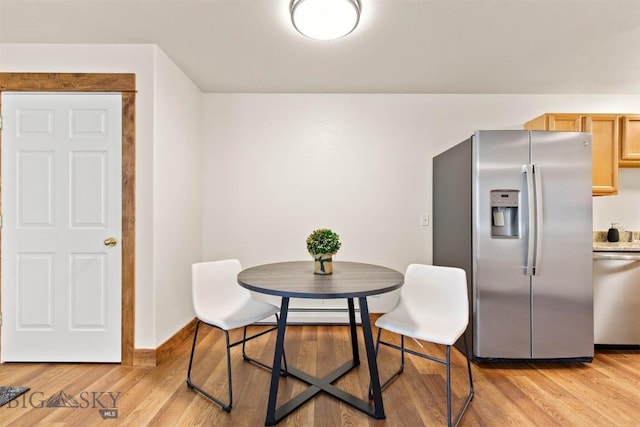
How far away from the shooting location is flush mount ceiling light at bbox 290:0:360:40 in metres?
1.70

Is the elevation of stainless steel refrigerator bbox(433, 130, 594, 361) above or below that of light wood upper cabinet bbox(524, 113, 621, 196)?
below

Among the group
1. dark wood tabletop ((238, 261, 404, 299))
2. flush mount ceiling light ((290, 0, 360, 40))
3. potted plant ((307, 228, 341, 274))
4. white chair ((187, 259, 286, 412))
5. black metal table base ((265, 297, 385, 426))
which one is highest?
flush mount ceiling light ((290, 0, 360, 40))

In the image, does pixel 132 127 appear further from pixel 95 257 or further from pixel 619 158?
pixel 619 158

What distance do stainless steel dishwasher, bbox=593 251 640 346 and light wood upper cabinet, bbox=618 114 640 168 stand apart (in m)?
0.93

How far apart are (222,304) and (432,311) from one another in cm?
146

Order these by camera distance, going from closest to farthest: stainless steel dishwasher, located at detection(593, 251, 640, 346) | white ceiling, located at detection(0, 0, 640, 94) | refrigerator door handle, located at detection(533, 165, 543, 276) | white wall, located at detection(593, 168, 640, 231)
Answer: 1. white ceiling, located at detection(0, 0, 640, 94)
2. refrigerator door handle, located at detection(533, 165, 543, 276)
3. stainless steel dishwasher, located at detection(593, 251, 640, 346)
4. white wall, located at detection(593, 168, 640, 231)

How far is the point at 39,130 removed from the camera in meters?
2.31

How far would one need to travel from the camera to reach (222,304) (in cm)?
219

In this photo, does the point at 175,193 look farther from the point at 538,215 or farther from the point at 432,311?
the point at 538,215

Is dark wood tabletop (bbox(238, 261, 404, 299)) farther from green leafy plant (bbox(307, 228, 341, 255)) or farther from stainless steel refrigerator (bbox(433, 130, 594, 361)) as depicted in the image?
stainless steel refrigerator (bbox(433, 130, 594, 361))

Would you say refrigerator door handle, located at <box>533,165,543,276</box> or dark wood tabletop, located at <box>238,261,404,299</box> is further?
refrigerator door handle, located at <box>533,165,543,276</box>

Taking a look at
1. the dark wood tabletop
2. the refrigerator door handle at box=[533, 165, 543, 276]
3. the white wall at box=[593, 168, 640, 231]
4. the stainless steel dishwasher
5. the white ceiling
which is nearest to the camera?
the dark wood tabletop

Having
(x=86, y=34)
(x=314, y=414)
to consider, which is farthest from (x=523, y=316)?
(x=86, y=34)

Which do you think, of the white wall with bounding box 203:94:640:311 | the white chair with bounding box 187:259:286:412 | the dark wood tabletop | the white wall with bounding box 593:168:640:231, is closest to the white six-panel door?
Result: the white chair with bounding box 187:259:286:412
